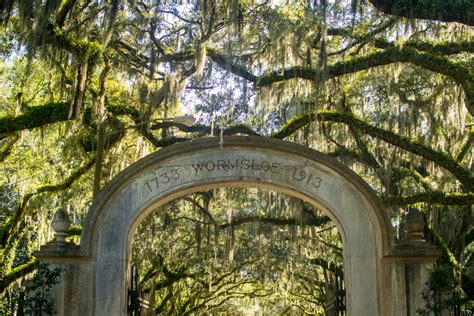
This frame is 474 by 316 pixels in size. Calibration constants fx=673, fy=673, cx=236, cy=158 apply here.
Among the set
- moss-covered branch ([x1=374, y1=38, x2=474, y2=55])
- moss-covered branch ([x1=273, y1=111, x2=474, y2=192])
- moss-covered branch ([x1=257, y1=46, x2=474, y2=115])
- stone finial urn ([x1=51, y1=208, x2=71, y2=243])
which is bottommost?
stone finial urn ([x1=51, y1=208, x2=71, y2=243])

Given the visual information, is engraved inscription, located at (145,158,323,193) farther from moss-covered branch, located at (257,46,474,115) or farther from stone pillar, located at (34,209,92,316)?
moss-covered branch, located at (257,46,474,115)

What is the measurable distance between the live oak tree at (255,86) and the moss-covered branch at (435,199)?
21mm

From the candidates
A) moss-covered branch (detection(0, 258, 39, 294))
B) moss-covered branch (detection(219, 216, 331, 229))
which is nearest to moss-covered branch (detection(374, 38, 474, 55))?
moss-covered branch (detection(219, 216, 331, 229))

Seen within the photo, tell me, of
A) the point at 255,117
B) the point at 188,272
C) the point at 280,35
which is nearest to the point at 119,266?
the point at 280,35

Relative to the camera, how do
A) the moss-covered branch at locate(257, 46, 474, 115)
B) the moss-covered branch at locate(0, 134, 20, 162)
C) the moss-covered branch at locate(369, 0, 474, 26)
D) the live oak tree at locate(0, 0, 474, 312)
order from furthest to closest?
1. the moss-covered branch at locate(0, 134, 20, 162)
2. the live oak tree at locate(0, 0, 474, 312)
3. the moss-covered branch at locate(257, 46, 474, 115)
4. the moss-covered branch at locate(369, 0, 474, 26)

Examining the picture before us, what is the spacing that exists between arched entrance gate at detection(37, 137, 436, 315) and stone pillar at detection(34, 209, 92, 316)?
1cm

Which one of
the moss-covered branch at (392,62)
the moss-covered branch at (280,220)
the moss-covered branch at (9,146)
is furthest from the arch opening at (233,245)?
the moss-covered branch at (392,62)

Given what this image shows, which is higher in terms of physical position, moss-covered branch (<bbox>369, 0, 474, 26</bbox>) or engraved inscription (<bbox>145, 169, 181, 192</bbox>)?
moss-covered branch (<bbox>369, 0, 474, 26</bbox>)

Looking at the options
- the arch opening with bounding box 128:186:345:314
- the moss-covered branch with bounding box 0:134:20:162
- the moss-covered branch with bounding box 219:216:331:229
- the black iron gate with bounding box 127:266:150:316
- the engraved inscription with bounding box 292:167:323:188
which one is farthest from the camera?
the arch opening with bounding box 128:186:345:314

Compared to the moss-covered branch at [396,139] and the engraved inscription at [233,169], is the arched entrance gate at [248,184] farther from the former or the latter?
the moss-covered branch at [396,139]

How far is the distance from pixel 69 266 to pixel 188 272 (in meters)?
11.2

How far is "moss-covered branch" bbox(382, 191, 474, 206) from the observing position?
10.6m

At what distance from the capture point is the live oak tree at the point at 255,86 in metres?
9.74

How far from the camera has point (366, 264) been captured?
8.80m
